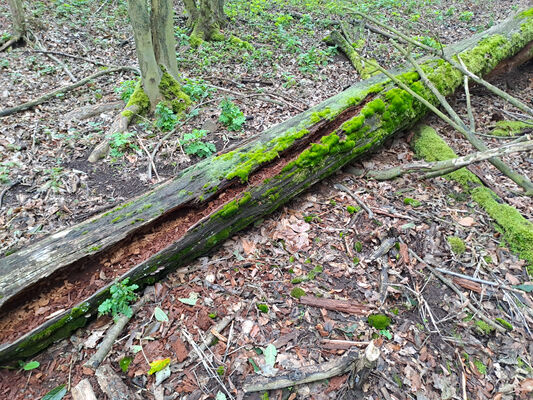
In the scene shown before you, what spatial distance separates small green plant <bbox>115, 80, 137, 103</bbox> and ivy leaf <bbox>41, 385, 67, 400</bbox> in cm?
492

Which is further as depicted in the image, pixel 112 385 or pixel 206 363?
pixel 206 363

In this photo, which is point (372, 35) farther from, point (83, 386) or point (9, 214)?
point (83, 386)

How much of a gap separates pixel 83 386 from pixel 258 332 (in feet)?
4.56

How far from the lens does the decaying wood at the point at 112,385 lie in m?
2.27

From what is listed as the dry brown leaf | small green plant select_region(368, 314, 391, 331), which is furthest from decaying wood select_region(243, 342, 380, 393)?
the dry brown leaf

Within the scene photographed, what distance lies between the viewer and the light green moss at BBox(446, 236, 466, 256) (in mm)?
3318

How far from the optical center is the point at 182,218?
3227 millimetres

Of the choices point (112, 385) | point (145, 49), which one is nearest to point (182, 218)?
point (112, 385)

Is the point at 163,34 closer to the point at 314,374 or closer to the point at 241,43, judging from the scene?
the point at 241,43

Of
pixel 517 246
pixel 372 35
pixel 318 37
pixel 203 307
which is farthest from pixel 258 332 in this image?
pixel 372 35

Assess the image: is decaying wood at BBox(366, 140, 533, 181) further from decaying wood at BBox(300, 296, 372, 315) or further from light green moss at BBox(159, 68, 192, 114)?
light green moss at BBox(159, 68, 192, 114)

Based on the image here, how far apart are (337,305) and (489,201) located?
2.53 m

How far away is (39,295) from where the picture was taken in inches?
105

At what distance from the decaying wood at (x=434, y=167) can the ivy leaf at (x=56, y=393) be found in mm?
3976
